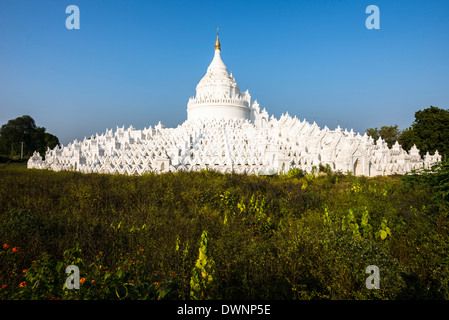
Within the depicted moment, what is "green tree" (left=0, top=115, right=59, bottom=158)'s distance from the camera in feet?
189

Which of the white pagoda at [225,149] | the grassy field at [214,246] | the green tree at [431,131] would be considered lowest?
the grassy field at [214,246]

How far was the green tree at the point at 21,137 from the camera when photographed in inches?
2270

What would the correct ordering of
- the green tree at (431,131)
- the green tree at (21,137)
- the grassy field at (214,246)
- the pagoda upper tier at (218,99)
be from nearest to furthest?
the grassy field at (214,246) → the pagoda upper tier at (218,99) → the green tree at (431,131) → the green tree at (21,137)

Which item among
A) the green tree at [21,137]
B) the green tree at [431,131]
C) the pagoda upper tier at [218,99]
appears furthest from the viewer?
the green tree at [21,137]

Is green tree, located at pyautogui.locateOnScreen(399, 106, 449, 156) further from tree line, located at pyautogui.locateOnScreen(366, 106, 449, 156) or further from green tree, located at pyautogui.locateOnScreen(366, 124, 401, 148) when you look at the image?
green tree, located at pyautogui.locateOnScreen(366, 124, 401, 148)

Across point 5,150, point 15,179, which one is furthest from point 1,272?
point 5,150

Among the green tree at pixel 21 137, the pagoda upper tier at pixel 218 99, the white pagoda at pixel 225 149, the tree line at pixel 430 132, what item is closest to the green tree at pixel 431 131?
the tree line at pixel 430 132

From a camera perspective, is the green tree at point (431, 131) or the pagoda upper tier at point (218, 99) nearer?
the pagoda upper tier at point (218, 99)

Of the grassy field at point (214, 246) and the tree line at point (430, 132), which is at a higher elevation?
the tree line at point (430, 132)

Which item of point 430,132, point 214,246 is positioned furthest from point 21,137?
point 430,132

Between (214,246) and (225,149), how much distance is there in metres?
17.9

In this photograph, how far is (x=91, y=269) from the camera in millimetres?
5422

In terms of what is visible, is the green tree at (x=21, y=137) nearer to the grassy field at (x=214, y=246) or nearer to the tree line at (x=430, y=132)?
the grassy field at (x=214, y=246)

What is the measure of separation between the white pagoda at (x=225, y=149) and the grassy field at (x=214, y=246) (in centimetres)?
1001
